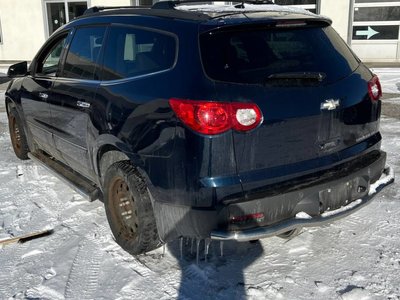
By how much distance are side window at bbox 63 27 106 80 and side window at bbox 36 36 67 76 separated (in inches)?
11.9

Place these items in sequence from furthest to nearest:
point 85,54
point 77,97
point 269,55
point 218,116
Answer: point 85,54, point 77,97, point 269,55, point 218,116

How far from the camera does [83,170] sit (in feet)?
Result: 13.2

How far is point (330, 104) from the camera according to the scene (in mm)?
2938

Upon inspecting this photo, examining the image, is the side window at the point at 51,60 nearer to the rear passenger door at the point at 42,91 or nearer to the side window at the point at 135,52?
the rear passenger door at the point at 42,91

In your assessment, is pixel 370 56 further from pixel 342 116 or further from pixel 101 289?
pixel 101 289

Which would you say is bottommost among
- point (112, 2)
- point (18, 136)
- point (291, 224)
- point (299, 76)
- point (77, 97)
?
point (18, 136)

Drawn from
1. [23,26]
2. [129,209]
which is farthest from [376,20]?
[23,26]

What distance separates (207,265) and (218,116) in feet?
3.86

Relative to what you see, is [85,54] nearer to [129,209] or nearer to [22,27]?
[129,209]

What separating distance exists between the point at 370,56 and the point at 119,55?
37.3ft

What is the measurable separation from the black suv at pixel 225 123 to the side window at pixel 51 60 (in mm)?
947

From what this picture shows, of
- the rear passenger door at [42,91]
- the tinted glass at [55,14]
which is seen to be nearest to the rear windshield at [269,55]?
the rear passenger door at [42,91]

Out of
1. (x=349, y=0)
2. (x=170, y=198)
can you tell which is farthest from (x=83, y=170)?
(x=349, y=0)

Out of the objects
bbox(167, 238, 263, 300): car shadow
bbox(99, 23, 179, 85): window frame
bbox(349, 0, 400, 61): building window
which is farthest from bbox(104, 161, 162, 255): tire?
bbox(349, 0, 400, 61): building window
